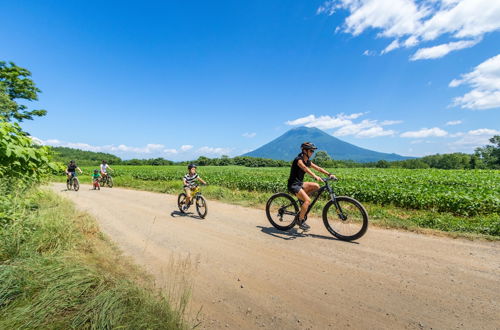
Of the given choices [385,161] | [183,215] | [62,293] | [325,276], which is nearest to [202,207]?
[183,215]

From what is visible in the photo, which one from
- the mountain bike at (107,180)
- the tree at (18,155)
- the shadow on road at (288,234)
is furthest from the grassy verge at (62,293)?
the mountain bike at (107,180)

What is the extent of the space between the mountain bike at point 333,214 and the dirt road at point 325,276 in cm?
29

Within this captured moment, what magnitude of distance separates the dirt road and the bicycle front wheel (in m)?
0.26

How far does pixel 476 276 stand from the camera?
367 centimetres

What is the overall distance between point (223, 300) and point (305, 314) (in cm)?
116

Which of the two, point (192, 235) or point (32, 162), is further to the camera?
point (192, 235)

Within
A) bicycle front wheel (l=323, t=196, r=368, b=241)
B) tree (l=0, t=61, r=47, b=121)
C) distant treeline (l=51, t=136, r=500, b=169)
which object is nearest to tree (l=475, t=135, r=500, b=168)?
distant treeline (l=51, t=136, r=500, b=169)

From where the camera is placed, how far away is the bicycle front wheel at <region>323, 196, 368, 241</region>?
517cm

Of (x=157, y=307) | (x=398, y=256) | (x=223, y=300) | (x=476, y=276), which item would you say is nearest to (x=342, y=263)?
(x=398, y=256)

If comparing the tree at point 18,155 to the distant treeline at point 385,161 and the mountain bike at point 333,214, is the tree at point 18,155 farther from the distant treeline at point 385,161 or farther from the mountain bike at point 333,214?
the distant treeline at point 385,161

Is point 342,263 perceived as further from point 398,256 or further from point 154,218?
point 154,218

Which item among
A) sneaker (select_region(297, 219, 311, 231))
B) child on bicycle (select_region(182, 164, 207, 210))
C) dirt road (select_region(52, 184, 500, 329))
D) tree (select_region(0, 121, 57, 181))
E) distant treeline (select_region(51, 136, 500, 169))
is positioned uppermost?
distant treeline (select_region(51, 136, 500, 169))

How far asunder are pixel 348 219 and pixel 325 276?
214cm

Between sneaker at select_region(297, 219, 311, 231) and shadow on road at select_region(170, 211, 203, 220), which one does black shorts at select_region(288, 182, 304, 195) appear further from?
shadow on road at select_region(170, 211, 203, 220)
